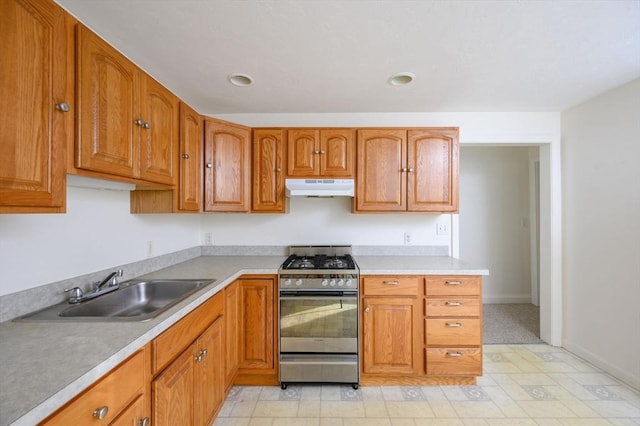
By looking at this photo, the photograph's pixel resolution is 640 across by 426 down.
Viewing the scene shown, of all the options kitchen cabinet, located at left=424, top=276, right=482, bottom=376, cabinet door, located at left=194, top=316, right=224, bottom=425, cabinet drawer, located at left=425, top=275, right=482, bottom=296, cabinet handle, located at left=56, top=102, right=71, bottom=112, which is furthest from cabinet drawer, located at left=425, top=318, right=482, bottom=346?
cabinet handle, located at left=56, top=102, right=71, bottom=112

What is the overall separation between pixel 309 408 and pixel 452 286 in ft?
4.51

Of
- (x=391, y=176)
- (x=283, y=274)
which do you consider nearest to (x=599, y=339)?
(x=391, y=176)

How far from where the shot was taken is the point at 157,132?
64.9 inches

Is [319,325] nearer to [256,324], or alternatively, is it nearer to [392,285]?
[256,324]

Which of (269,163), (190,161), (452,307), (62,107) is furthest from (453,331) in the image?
(62,107)

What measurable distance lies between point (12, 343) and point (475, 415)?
2.47 meters

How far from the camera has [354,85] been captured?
6.79 ft

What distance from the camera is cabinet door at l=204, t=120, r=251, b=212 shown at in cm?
222

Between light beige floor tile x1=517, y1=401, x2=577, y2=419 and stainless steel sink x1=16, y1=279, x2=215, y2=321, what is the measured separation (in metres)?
2.35

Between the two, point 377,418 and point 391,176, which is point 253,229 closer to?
point 391,176

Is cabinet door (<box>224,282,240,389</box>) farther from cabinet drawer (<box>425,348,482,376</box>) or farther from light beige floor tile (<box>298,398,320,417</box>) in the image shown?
cabinet drawer (<box>425,348,482,376</box>)

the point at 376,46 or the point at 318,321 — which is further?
the point at 318,321

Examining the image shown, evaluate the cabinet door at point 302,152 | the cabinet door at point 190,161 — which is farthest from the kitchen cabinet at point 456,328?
the cabinet door at point 190,161

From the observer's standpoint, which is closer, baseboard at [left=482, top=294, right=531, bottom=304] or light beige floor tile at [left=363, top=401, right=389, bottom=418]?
light beige floor tile at [left=363, top=401, right=389, bottom=418]
